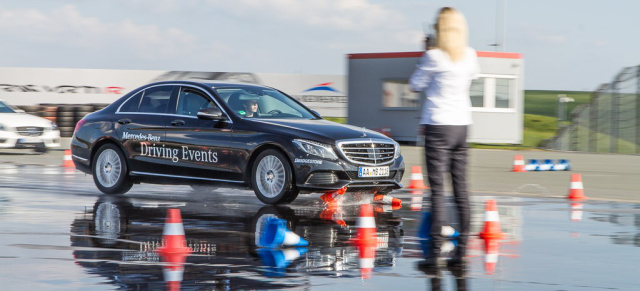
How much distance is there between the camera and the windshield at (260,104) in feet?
41.5

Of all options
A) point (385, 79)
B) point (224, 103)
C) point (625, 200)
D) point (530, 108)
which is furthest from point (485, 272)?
point (530, 108)

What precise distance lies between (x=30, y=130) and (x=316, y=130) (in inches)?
533

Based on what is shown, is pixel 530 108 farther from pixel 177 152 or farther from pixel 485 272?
pixel 485 272

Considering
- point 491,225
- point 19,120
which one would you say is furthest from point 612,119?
point 491,225

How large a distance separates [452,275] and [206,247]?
2.32 meters

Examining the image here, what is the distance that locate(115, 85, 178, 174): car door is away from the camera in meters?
13.0

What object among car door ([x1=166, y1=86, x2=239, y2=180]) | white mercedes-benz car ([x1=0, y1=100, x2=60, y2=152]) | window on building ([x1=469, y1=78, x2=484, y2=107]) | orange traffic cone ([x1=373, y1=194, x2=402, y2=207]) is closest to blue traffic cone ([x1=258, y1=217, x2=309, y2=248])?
car door ([x1=166, y1=86, x2=239, y2=180])

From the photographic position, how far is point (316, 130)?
39.1 feet

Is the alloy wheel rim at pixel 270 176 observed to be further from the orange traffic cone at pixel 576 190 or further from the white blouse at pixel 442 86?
the orange traffic cone at pixel 576 190

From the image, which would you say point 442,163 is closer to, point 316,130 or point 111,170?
point 316,130

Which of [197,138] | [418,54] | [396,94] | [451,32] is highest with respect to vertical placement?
[418,54]

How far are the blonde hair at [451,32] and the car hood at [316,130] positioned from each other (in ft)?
13.5

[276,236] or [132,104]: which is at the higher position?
[132,104]

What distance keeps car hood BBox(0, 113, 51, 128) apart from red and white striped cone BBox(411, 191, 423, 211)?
1180 cm
